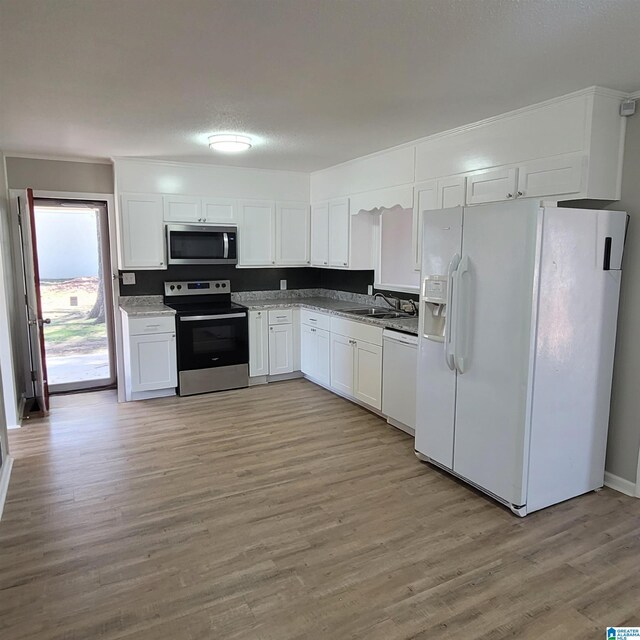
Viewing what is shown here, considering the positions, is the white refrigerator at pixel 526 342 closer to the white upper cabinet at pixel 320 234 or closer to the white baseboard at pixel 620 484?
the white baseboard at pixel 620 484

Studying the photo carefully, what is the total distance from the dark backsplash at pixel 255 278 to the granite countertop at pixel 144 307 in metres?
0.06

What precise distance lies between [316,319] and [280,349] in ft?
1.94

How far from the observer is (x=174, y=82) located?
268 centimetres

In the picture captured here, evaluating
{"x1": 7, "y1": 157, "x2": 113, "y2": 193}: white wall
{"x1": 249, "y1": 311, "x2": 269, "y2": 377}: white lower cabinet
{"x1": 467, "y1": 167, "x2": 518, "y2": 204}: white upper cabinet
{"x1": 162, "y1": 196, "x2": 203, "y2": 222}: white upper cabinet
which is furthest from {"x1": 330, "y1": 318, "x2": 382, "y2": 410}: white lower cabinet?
{"x1": 7, "y1": 157, "x2": 113, "y2": 193}: white wall

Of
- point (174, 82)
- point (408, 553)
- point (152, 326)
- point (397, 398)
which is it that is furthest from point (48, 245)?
point (408, 553)

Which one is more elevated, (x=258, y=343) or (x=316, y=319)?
(x=316, y=319)

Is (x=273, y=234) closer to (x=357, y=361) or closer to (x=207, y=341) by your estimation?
(x=207, y=341)

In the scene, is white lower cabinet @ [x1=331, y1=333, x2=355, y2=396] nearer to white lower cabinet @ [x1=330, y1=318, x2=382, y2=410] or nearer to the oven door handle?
white lower cabinet @ [x1=330, y1=318, x2=382, y2=410]

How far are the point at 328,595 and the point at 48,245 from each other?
470cm

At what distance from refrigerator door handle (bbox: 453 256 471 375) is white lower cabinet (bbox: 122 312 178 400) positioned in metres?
3.08

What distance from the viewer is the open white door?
446 centimetres

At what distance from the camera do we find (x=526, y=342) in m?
2.68

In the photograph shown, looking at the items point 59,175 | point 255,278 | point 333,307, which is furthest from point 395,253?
point 59,175

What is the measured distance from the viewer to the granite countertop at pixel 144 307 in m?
4.79
